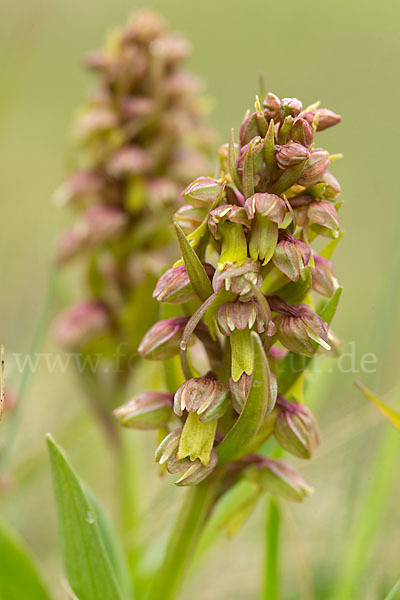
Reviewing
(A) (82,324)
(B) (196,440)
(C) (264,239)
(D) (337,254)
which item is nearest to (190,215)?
(C) (264,239)

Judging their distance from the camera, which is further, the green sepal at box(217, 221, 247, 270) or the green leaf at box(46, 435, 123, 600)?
the green leaf at box(46, 435, 123, 600)

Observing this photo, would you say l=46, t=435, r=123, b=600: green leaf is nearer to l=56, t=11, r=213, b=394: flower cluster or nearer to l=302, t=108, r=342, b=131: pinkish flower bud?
l=302, t=108, r=342, b=131: pinkish flower bud

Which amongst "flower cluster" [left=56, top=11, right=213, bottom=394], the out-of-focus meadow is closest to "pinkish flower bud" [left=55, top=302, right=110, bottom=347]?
"flower cluster" [left=56, top=11, right=213, bottom=394]

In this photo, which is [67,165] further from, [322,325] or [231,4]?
[231,4]

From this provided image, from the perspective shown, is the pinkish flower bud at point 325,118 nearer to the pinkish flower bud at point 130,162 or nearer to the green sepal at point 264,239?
the green sepal at point 264,239

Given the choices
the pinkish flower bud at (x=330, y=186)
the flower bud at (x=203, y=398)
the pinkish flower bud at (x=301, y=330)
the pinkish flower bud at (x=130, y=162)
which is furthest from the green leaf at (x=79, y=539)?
the pinkish flower bud at (x=130, y=162)

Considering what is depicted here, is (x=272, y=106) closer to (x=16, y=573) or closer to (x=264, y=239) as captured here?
(x=264, y=239)

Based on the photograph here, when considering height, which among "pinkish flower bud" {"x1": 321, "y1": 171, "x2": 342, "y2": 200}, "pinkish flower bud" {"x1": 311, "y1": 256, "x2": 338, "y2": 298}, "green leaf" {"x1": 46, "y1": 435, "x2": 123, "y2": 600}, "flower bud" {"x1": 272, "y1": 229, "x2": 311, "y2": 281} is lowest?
"green leaf" {"x1": 46, "y1": 435, "x2": 123, "y2": 600}

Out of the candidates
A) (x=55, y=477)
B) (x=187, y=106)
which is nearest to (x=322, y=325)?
(x=55, y=477)
